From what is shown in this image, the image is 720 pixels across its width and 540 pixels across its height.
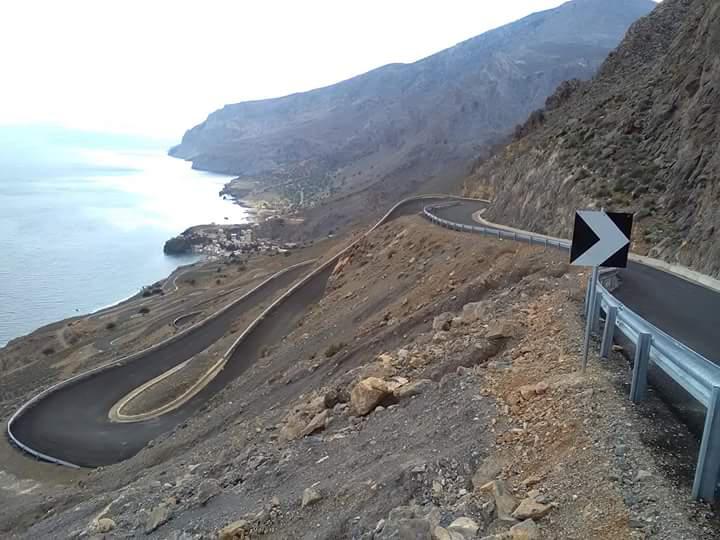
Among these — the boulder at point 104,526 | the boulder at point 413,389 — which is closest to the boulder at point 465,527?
the boulder at point 413,389

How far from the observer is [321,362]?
53.2 feet

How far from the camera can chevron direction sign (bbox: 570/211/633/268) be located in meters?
6.23

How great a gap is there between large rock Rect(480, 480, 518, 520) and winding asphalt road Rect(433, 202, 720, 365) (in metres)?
4.95

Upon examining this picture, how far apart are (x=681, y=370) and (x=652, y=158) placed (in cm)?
2265

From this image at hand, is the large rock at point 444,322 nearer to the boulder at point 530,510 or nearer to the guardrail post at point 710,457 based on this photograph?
the boulder at point 530,510

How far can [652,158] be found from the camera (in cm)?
2447

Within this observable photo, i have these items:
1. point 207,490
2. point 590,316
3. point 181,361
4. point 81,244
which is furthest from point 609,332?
point 81,244

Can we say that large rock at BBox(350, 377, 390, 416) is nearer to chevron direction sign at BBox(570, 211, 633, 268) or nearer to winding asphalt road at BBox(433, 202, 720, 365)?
chevron direction sign at BBox(570, 211, 633, 268)

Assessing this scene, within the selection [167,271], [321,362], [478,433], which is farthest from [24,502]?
[167,271]

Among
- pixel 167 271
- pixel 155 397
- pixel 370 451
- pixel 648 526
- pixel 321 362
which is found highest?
pixel 648 526

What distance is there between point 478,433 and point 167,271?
86680mm

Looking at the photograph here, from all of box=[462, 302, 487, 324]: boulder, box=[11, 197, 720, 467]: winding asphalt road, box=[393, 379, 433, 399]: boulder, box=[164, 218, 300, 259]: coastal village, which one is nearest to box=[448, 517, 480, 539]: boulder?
box=[393, 379, 433, 399]: boulder

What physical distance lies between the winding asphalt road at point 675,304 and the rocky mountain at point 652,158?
1.97 m

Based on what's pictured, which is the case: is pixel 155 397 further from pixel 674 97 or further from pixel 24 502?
pixel 674 97
